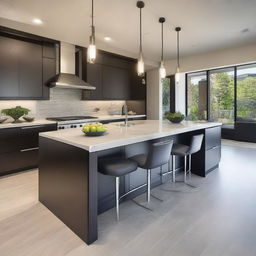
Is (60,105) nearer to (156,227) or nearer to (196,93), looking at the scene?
(156,227)

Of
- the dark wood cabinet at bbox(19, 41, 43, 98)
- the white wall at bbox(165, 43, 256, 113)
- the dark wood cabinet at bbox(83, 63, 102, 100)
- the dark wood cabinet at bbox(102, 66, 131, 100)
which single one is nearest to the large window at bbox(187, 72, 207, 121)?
the white wall at bbox(165, 43, 256, 113)

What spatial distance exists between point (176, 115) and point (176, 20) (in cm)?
182

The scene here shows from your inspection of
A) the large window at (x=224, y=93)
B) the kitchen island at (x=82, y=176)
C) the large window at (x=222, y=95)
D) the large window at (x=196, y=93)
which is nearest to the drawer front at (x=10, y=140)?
the kitchen island at (x=82, y=176)

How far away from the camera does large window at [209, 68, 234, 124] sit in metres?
6.95

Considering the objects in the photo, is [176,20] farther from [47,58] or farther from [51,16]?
[47,58]

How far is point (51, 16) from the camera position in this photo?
351cm

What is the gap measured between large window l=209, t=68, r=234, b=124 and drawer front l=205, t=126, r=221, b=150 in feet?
12.3

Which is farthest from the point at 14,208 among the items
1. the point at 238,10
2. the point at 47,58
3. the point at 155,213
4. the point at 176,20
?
the point at 238,10

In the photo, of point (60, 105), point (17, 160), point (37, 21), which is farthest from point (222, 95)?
point (17, 160)

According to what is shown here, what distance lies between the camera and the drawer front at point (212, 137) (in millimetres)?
3463

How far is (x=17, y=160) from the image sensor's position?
364 centimetres

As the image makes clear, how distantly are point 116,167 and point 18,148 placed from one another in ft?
8.04

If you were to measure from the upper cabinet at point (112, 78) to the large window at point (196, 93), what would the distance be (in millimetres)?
2190

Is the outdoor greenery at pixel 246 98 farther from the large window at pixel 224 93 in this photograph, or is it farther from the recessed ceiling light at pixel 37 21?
the recessed ceiling light at pixel 37 21
